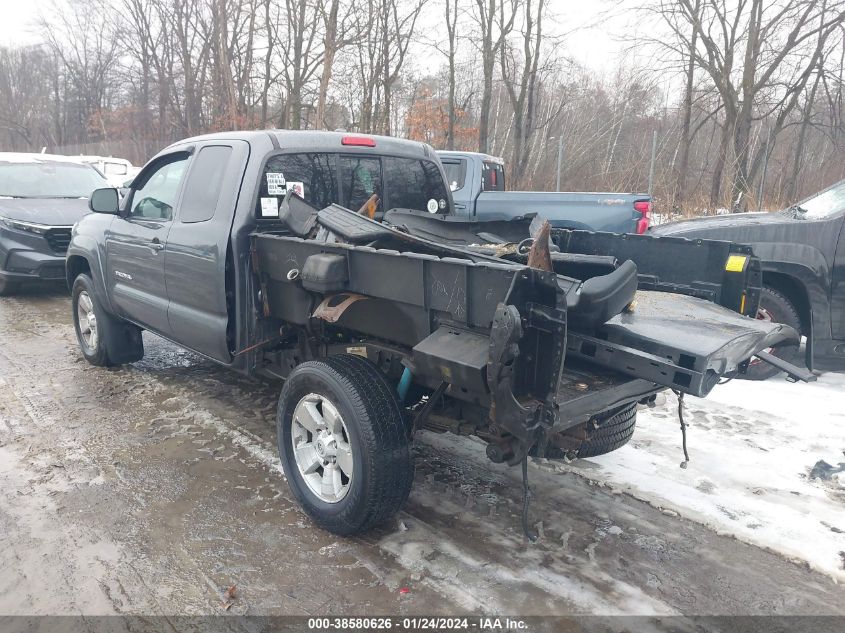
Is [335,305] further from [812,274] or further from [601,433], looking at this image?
[812,274]

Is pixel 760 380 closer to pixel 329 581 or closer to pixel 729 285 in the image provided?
pixel 729 285

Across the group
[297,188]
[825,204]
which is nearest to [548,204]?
[825,204]

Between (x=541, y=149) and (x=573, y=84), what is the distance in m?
7.96

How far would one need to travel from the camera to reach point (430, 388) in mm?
3291

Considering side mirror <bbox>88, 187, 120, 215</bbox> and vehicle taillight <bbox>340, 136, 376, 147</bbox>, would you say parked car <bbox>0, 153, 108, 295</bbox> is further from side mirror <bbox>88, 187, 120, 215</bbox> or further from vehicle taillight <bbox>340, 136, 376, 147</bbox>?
vehicle taillight <bbox>340, 136, 376, 147</bbox>

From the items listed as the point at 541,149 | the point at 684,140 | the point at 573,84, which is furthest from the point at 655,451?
the point at 573,84

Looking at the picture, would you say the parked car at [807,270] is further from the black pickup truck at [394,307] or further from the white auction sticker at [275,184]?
the white auction sticker at [275,184]

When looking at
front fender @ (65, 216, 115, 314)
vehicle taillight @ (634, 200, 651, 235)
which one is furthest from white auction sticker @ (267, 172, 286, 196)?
vehicle taillight @ (634, 200, 651, 235)

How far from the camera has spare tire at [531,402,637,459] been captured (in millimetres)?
3057

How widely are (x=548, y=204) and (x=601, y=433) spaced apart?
6142 mm

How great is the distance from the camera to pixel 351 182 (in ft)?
14.5

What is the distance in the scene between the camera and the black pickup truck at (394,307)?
264 cm

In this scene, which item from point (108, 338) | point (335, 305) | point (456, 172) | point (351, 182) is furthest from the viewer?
point (456, 172)

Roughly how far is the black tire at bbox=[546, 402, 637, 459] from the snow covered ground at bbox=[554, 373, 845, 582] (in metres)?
0.44
